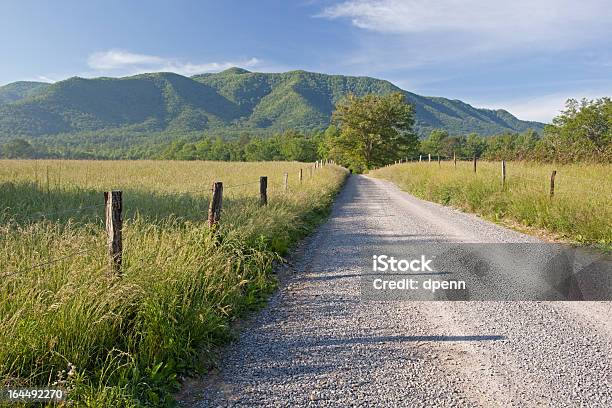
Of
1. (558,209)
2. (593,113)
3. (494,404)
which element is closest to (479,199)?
(558,209)

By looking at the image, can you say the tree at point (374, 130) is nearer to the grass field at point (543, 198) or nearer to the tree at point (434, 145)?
the grass field at point (543, 198)

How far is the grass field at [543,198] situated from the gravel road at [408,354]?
13.5 feet

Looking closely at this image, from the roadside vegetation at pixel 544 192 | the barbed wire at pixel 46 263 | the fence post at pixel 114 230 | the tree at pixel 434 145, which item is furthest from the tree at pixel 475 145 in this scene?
the barbed wire at pixel 46 263

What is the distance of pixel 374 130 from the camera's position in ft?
192

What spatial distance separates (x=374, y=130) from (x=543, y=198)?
5052 cm

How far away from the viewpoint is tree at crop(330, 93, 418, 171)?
58406 mm

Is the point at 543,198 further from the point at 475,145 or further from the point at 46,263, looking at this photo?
the point at 475,145

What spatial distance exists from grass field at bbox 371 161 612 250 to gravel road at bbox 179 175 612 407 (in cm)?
410

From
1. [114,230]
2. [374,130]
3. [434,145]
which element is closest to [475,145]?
[434,145]

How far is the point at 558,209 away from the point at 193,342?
8.85 m

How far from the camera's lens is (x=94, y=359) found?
2836 millimetres

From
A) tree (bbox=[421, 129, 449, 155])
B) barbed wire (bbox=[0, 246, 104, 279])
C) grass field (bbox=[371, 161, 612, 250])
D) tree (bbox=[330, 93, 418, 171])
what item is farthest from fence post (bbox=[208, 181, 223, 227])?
tree (bbox=[421, 129, 449, 155])

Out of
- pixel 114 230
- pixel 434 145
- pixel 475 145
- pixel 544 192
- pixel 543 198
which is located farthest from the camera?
pixel 434 145

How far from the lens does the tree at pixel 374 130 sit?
58.4 m
